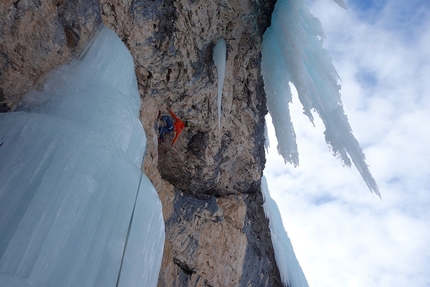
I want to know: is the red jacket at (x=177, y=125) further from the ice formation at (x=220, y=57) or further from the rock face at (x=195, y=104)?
the ice formation at (x=220, y=57)

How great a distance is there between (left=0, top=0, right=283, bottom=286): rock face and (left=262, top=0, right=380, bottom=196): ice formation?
0.73ft

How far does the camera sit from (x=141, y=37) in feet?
11.1

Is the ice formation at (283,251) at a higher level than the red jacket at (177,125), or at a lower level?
lower

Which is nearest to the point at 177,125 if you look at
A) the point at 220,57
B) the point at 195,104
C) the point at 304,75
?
the point at 195,104

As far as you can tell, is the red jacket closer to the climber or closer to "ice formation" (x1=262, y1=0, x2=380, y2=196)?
the climber

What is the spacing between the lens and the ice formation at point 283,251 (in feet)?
18.9

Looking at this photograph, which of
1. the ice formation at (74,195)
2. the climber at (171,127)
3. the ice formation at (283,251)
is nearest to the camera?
the ice formation at (74,195)

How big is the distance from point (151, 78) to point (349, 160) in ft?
8.77

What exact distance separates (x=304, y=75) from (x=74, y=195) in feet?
11.5

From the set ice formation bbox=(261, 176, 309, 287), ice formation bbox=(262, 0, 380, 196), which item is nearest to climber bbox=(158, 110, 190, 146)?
ice formation bbox=(262, 0, 380, 196)

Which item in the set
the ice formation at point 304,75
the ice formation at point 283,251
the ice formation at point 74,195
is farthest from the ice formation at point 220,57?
the ice formation at point 283,251

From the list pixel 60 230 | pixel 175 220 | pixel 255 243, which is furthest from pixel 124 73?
pixel 255 243

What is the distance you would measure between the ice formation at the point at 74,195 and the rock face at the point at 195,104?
32cm

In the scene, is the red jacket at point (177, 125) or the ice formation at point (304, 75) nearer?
the red jacket at point (177, 125)
